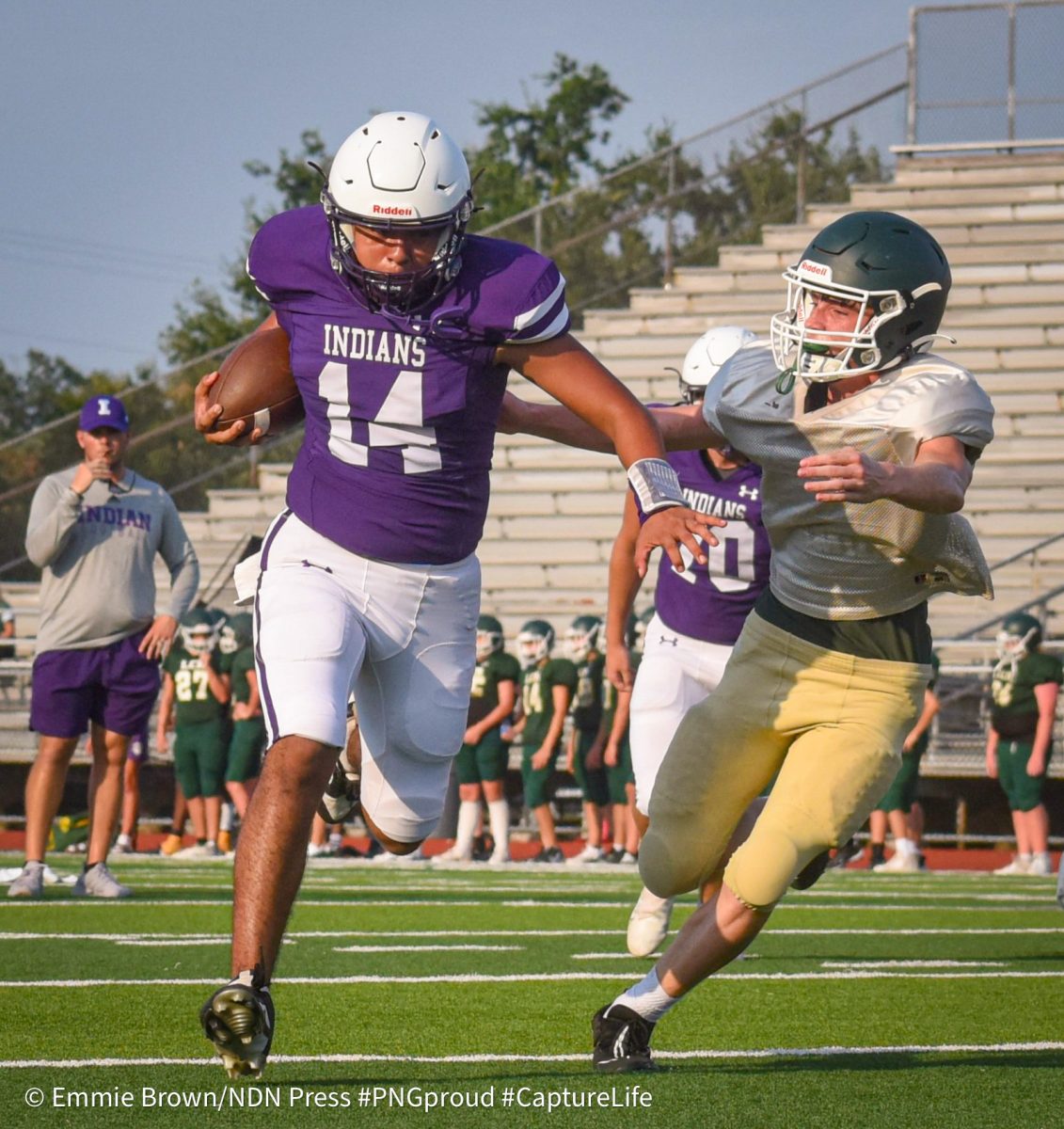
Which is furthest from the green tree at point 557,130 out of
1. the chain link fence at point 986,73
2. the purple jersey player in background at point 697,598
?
the purple jersey player in background at point 697,598

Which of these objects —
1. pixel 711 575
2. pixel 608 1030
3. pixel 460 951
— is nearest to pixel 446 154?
pixel 608 1030

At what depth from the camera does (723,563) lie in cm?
578

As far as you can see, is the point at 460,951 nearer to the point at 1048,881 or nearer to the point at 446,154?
the point at 446,154

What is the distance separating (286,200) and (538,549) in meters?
21.1

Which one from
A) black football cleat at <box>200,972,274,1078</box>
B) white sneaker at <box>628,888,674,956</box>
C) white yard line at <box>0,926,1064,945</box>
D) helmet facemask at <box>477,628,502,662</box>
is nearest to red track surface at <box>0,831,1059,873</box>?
helmet facemask at <box>477,628,502,662</box>

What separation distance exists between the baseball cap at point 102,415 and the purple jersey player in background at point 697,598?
2553mm

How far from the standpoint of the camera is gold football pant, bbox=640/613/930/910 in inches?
144

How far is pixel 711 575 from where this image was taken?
5.82 metres

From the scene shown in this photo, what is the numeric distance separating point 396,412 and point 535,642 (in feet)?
30.5

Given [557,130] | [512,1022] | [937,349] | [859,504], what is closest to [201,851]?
[512,1022]

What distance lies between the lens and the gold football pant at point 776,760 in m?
3.66

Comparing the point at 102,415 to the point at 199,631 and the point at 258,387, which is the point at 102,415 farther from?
the point at 199,631

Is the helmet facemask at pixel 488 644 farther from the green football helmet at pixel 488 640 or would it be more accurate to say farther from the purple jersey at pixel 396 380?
the purple jersey at pixel 396 380

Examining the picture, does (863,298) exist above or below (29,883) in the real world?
above
